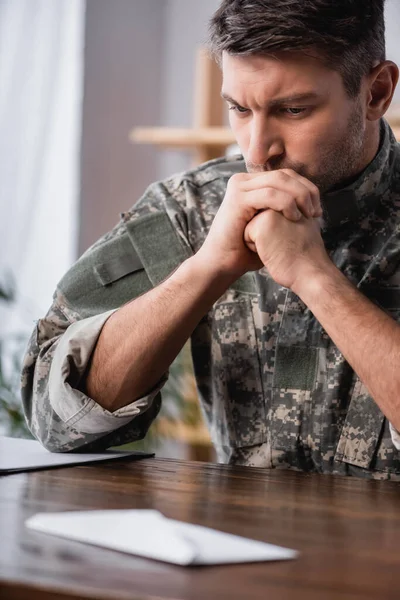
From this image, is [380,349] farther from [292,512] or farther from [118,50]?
[118,50]

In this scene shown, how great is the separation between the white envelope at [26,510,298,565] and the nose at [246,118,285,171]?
2.39 feet

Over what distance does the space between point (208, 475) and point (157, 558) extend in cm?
49

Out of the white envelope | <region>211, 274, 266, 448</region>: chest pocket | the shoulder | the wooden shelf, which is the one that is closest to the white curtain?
the wooden shelf

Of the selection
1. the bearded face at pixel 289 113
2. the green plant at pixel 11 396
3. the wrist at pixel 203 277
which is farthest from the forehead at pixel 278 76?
the green plant at pixel 11 396

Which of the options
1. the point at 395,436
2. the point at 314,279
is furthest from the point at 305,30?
the point at 395,436

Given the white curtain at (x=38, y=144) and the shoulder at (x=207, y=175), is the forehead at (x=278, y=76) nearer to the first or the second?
the shoulder at (x=207, y=175)

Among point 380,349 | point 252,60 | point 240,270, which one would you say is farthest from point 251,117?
point 380,349

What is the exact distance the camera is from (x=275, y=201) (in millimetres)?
1557

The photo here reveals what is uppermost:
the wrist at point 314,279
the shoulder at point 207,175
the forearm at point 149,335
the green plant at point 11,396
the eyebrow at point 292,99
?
the eyebrow at point 292,99

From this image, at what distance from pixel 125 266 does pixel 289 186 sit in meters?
0.39

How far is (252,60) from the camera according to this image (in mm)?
1594

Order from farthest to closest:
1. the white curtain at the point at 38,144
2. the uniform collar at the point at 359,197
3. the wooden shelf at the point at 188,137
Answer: the white curtain at the point at 38,144, the wooden shelf at the point at 188,137, the uniform collar at the point at 359,197

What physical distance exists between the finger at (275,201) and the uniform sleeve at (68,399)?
12.3 inches

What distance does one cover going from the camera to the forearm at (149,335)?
1.59m
